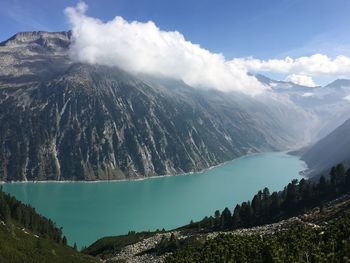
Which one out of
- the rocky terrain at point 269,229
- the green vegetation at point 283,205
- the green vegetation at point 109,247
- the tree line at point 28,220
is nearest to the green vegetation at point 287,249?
the rocky terrain at point 269,229

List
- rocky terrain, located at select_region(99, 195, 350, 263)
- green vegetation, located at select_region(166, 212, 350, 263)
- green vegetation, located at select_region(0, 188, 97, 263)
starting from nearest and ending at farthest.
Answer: green vegetation, located at select_region(166, 212, 350, 263) → green vegetation, located at select_region(0, 188, 97, 263) → rocky terrain, located at select_region(99, 195, 350, 263)

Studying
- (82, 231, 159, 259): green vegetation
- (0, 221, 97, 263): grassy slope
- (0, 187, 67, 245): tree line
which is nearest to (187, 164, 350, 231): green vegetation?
(82, 231, 159, 259): green vegetation

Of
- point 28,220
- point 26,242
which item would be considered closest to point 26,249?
point 26,242

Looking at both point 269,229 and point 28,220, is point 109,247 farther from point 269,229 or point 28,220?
point 269,229

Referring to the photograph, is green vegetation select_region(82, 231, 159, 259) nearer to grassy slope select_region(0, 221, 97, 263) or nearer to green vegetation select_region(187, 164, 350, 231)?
grassy slope select_region(0, 221, 97, 263)

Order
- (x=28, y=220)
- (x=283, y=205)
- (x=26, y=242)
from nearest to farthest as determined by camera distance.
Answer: (x=26, y=242) < (x=28, y=220) < (x=283, y=205)

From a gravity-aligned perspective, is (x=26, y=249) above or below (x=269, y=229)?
above

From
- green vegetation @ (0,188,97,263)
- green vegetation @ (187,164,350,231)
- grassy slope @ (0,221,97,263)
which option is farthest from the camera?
green vegetation @ (187,164,350,231)
